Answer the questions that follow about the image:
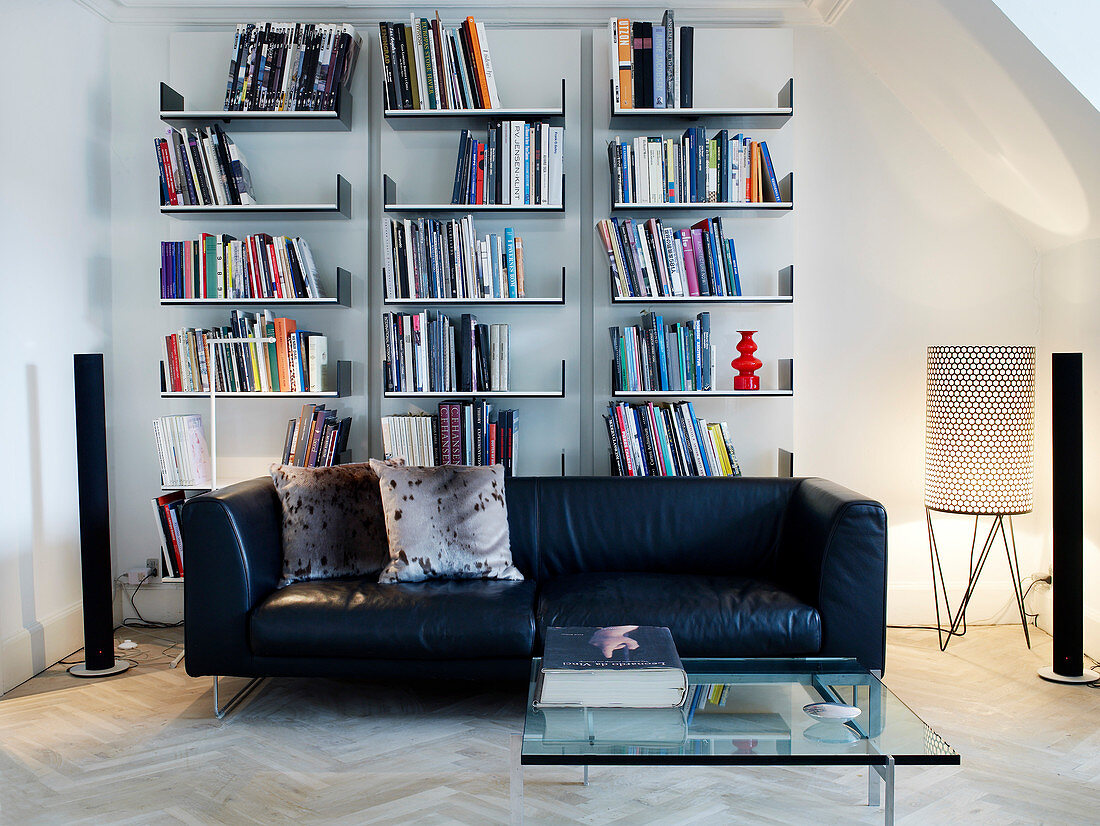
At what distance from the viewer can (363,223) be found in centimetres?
377

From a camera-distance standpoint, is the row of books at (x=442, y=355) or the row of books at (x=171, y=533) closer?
the row of books at (x=171, y=533)

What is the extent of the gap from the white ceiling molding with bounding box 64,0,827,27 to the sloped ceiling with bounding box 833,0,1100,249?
35 cm

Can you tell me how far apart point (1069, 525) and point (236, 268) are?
3325 mm

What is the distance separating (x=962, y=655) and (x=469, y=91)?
2953 millimetres

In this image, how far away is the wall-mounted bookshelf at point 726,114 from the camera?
3502 millimetres

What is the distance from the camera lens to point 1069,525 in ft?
10.1

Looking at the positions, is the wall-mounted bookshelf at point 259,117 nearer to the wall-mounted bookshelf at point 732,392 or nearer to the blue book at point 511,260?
the blue book at point 511,260

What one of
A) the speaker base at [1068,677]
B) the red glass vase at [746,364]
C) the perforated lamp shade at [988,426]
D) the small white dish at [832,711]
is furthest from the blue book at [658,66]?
the speaker base at [1068,677]

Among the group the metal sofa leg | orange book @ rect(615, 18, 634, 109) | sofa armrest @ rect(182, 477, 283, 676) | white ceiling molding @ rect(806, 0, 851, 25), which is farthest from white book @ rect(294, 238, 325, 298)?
white ceiling molding @ rect(806, 0, 851, 25)

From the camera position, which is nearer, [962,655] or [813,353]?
[962,655]

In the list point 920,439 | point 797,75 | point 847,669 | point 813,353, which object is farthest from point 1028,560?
point 797,75

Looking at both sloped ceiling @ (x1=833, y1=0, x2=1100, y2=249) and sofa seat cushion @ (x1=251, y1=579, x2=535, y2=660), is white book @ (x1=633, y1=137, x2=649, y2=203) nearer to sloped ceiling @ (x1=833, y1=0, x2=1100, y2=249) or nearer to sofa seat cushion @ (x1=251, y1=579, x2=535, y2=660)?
sloped ceiling @ (x1=833, y1=0, x2=1100, y2=249)

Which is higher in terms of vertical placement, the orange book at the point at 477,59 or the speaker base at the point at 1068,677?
the orange book at the point at 477,59

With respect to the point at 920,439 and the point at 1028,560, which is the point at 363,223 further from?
the point at 1028,560
